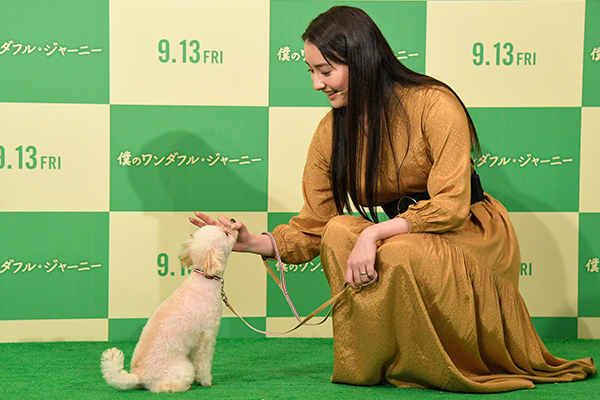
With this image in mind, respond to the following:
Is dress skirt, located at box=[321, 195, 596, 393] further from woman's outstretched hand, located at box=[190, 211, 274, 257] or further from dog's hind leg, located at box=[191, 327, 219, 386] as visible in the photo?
dog's hind leg, located at box=[191, 327, 219, 386]

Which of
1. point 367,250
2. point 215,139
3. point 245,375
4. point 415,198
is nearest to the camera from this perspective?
point 367,250

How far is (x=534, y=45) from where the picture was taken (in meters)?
3.17

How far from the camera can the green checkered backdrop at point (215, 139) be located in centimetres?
303

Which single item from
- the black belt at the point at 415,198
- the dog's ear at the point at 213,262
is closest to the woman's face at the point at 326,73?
the black belt at the point at 415,198

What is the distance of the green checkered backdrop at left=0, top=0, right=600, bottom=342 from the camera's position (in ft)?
9.95

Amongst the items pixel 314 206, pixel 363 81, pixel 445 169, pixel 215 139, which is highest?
pixel 363 81

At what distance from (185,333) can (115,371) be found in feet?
0.77

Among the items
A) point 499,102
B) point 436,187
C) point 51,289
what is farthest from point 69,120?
point 499,102

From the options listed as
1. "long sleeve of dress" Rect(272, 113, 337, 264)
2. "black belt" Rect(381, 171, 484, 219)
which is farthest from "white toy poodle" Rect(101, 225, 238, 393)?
"black belt" Rect(381, 171, 484, 219)

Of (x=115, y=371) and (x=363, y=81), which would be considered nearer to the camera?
(x=115, y=371)

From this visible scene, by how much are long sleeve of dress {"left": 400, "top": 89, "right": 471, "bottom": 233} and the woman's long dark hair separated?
0.33 ft

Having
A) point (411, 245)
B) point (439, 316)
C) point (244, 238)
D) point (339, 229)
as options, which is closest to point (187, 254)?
point (244, 238)

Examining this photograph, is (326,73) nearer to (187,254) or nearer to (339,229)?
(339,229)

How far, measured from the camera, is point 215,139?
3115mm
